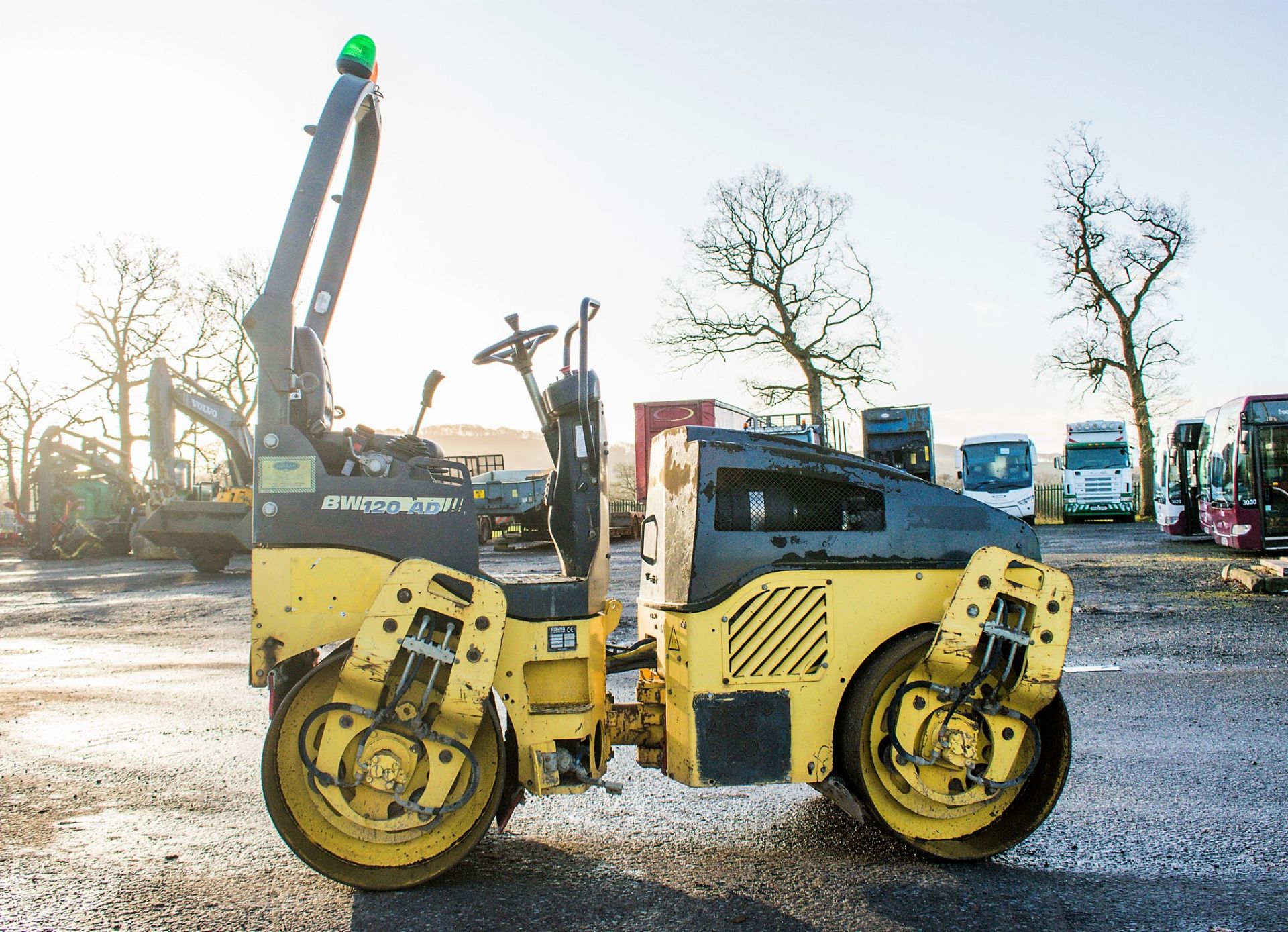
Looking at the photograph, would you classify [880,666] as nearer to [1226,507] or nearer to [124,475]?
[1226,507]

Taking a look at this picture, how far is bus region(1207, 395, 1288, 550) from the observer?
16.3 metres

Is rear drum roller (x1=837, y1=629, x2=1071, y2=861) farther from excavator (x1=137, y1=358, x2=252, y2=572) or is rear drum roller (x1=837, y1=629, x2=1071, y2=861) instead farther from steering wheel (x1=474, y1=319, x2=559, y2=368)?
excavator (x1=137, y1=358, x2=252, y2=572)

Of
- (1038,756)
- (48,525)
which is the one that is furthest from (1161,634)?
(48,525)

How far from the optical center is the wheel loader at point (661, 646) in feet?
11.2

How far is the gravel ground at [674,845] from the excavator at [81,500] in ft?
65.2

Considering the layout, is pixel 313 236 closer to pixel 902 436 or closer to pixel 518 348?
pixel 518 348

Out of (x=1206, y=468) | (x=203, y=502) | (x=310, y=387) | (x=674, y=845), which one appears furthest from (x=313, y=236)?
(x=1206, y=468)

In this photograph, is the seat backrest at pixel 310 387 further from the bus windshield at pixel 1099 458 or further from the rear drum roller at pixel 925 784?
the bus windshield at pixel 1099 458

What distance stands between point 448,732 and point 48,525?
89.8ft

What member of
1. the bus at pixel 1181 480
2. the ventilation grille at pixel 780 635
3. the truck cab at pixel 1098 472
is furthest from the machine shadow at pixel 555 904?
the truck cab at pixel 1098 472

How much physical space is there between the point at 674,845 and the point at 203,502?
1612 centimetres

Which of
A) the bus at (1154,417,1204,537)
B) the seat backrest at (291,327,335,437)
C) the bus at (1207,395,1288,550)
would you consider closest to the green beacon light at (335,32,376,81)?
the seat backrest at (291,327,335,437)

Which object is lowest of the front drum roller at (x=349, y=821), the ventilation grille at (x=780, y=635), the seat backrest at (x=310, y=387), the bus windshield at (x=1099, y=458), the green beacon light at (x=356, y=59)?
the front drum roller at (x=349, y=821)

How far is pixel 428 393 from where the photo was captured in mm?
4188
